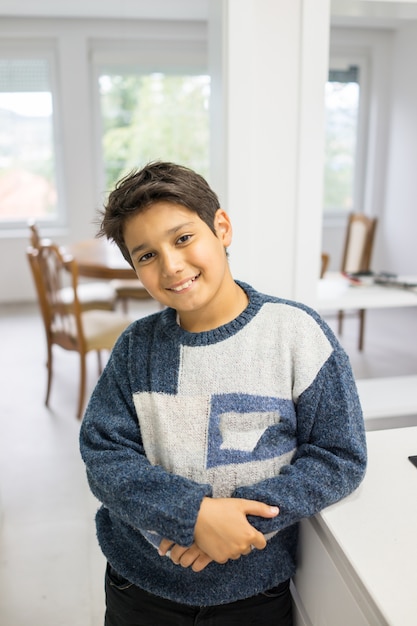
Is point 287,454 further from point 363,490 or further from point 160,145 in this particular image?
point 160,145

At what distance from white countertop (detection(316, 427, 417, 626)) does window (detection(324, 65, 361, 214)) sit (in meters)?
4.50

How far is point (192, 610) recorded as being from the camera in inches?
35.6

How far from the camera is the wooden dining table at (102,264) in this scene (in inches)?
115

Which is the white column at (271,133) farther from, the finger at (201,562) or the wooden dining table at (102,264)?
the wooden dining table at (102,264)

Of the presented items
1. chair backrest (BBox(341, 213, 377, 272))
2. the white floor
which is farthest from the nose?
chair backrest (BBox(341, 213, 377, 272))

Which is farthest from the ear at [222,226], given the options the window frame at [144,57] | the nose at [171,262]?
the window frame at [144,57]

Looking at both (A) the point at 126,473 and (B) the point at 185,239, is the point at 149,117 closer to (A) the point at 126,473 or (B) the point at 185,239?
(B) the point at 185,239

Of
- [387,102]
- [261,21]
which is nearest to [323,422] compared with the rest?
[261,21]

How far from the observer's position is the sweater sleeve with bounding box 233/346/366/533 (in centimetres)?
81

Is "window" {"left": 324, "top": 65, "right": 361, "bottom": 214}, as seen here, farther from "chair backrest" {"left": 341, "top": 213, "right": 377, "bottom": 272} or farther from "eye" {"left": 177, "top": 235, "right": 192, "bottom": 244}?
"eye" {"left": 177, "top": 235, "right": 192, "bottom": 244}

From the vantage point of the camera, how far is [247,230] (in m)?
1.27

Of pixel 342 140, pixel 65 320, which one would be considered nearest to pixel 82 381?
pixel 65 320

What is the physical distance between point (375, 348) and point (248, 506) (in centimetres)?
316

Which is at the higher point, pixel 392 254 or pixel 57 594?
pixel 392 254
